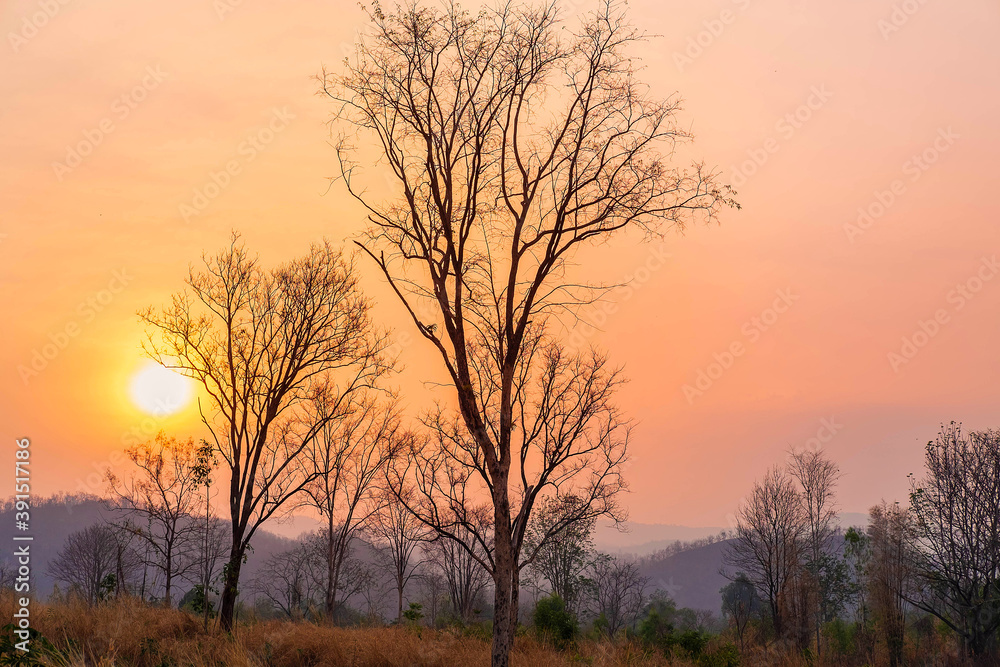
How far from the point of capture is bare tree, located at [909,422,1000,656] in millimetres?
29938

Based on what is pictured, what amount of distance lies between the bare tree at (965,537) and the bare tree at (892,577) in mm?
1741

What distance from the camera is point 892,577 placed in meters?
35.6

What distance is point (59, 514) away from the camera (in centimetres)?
14012

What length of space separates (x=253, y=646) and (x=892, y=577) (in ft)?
114

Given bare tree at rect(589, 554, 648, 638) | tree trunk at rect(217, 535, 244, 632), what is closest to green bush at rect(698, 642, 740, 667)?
tree trunk at rect(217, 535, 244, 632)

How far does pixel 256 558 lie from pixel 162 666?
16072cm

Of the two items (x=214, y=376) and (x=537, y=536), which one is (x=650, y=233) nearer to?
(x=214, y=376)

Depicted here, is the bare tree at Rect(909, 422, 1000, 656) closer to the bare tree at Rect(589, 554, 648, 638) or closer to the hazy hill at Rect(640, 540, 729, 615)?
the bare tree at Rect(589, 554, 648, 638)

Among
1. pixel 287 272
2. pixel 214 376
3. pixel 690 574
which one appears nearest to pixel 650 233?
pixel 287 272

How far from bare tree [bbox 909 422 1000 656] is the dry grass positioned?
24.3m

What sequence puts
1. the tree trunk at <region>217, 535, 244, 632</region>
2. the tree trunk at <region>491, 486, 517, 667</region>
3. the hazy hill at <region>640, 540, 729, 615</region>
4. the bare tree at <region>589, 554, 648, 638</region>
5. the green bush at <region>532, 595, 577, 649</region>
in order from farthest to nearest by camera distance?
the hazy hill at <region>640, 540, 729, 615</region> < the bare tree at <region>589, 554, 648, 638</region> < the green bush at <region>532, 595, 577, 649</region> < the tree trunk at <region>217, 535, 244, 632</region> < the tree trunk at <region>491, 486, 517, 667</region>

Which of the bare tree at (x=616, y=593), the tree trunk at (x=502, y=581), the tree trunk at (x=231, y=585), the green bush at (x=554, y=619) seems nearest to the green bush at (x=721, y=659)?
the green bush at (x=554, y=619)

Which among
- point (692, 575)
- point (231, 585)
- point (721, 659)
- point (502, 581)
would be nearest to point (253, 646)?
point (231, 585)

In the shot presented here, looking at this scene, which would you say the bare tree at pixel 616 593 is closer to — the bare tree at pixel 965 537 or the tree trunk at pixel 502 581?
the bare tree at pixel 965 537
